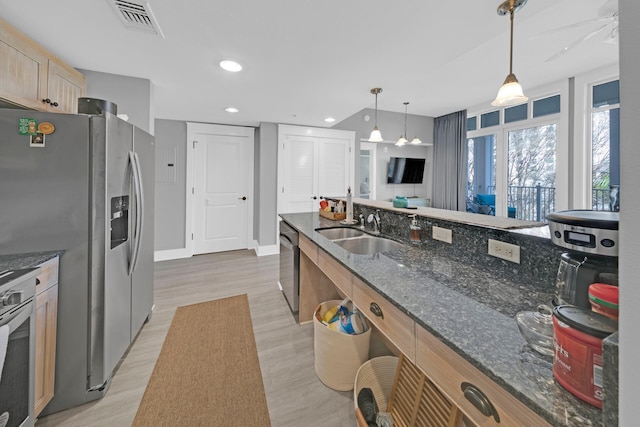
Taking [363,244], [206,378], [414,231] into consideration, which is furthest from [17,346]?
[414,231]

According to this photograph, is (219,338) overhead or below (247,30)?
below

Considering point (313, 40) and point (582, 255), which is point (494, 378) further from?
point (313, 40)

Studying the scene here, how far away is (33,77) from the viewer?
1778 mm

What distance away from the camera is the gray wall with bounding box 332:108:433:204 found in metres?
5.04

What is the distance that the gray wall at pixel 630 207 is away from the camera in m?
0.37

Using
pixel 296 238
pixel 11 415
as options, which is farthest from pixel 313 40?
pixel 11 415

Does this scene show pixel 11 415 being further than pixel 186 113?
No

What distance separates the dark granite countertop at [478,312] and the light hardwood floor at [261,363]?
2.94 feet

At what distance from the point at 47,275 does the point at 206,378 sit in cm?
107

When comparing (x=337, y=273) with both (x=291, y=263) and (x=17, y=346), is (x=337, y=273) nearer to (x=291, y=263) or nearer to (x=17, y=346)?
(x=291, y=263)

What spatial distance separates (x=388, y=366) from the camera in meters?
1.46

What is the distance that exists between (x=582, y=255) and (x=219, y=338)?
227 cm

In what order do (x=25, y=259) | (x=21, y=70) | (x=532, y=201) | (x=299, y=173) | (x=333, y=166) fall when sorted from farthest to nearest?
1. (x=333, y=166)
2. (x=299, y=173)
3. (x=532, y=201)
4. (x=21, y=70)
5. (x=25, y=259)

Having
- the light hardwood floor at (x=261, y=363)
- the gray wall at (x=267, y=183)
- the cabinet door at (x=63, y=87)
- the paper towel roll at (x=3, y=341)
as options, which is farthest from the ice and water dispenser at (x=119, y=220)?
the gray wall at (x=267, y=183)
